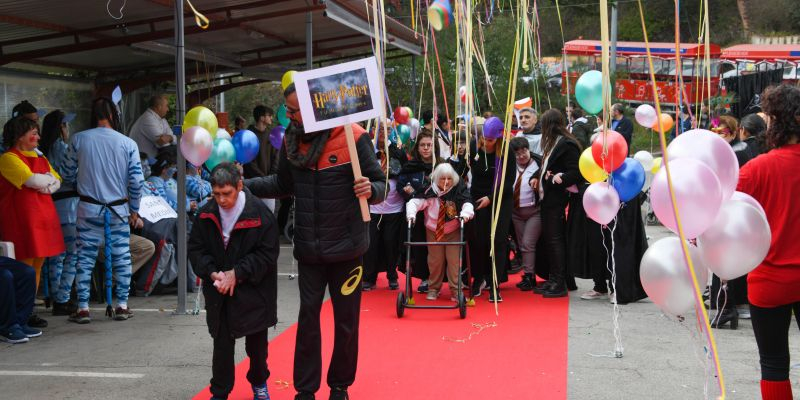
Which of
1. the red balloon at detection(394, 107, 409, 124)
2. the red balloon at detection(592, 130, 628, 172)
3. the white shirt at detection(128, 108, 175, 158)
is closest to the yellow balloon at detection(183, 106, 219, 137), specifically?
the white shirt at detection(128, 108, 175, 158)

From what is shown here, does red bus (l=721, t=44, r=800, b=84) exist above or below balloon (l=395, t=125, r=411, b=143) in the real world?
above

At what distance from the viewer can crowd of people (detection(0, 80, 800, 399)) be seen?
181 inches

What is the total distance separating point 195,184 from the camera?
8.49 metres

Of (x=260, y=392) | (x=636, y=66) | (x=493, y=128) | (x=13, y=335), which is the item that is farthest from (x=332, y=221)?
(x=636, y=66)

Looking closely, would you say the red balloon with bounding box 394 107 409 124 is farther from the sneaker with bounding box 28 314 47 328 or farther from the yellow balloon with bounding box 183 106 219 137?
the sneaker with bounding box 28 314 47 328

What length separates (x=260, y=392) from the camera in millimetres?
4848

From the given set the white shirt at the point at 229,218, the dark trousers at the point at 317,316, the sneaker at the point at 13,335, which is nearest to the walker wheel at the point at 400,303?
the dark trousers at the point at 317,316

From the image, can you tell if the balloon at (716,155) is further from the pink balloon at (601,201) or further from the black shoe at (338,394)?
the black shoe at (338,394)

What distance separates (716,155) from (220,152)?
482 cm

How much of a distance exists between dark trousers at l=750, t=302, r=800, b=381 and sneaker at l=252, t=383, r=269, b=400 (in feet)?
8.71

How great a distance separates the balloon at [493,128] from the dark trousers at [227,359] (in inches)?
143

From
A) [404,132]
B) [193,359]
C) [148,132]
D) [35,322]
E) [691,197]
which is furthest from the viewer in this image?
[404,132]

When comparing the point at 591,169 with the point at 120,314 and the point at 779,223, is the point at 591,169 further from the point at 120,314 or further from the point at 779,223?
the point at 120,314

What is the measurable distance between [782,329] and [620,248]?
4282mm
